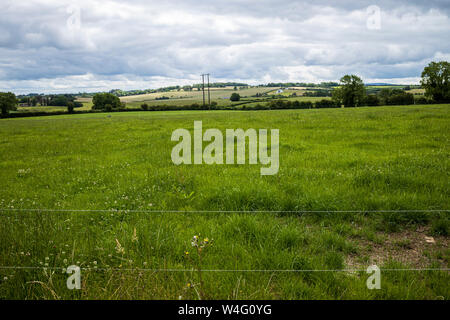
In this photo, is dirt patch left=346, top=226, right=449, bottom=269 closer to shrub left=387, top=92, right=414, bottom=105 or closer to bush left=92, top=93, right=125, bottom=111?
shrub left=387, top=92, right=414, bottom=105

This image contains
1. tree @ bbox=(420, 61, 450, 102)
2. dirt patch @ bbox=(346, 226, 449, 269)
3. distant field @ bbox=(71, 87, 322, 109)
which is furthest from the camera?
distant field @ bbox=(71, 87, 322, 109)

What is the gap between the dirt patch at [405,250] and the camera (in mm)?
4312

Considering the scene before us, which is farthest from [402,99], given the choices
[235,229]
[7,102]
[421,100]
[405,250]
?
[7,102]

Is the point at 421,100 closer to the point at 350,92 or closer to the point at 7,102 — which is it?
Result: the point at 350,92

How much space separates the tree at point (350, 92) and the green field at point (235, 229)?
101160 mm

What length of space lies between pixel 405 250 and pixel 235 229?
9.78 feet

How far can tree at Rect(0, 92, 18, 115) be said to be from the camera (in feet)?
276

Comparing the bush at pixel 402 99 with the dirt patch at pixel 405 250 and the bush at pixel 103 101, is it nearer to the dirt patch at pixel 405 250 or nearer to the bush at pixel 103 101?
the dirt patch at pixel 405 250

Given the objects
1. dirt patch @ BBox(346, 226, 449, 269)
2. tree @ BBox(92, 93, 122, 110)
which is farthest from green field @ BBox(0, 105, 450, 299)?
tree @ BBox(92, 93, 122, 110)

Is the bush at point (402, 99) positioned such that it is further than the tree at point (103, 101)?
No

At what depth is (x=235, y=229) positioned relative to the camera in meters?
5.16

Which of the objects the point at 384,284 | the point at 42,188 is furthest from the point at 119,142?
the point at 384,284

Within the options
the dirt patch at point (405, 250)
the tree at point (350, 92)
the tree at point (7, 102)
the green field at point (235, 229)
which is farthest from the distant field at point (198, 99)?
the dirt patch at point (405, 250)

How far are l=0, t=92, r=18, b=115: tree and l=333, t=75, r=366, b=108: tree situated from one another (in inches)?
4393
